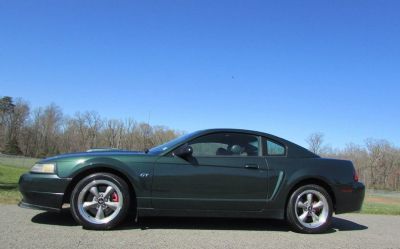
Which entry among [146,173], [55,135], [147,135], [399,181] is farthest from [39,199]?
[55,135]

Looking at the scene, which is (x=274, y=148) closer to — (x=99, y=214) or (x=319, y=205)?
(x=319, y=205)

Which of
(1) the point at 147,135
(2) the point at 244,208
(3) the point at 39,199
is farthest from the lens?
(1) the point at 147,135

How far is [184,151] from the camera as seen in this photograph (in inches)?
225

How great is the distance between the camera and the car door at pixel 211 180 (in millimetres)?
5637

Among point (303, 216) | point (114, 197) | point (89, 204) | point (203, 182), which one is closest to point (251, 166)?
point (203, 182)

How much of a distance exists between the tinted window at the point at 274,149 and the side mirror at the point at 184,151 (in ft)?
3.94

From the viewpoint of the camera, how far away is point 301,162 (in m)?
6.14

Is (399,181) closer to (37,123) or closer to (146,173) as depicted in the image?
(37,123)

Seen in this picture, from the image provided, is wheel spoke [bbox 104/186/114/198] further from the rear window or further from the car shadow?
the rear window

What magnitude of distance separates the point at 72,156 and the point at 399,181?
9954 cm

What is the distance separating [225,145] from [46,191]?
8.08 ft

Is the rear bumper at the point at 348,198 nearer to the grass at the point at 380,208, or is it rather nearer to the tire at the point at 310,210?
the tire at the point at 310,210

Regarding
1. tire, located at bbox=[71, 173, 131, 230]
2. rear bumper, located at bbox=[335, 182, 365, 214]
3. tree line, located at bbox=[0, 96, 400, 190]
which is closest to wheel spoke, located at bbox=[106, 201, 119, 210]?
tire, located at bbox=[71, 173, 131, 230]

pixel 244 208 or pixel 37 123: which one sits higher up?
pixel 37 123
